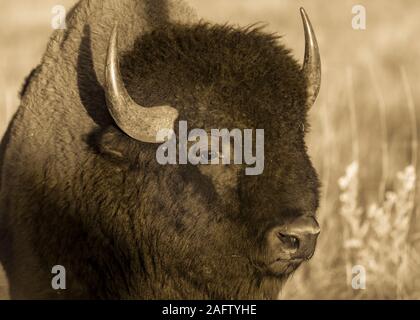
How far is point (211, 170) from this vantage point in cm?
478

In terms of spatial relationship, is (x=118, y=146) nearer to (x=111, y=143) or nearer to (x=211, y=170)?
(x=111, y=143)

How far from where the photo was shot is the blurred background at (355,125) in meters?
7.37

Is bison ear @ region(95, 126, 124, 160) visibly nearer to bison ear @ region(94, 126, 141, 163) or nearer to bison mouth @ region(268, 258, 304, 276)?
bison ear @ region(94, 126, 141, 163)

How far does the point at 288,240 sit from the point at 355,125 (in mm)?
5037

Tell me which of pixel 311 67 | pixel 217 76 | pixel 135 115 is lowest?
pixel 135 115

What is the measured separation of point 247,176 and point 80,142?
3.23 feet

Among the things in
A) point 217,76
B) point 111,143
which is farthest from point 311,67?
point 111,143

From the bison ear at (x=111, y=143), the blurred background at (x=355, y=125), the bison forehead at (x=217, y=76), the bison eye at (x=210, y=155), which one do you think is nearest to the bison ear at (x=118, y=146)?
the bison ear at (x=111, y=143)

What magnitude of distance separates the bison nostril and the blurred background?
1.68 meters

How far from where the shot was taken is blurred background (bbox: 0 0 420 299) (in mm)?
7371

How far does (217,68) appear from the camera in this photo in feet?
16.1

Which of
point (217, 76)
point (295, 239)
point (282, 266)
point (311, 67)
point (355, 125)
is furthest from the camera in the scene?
point (355, 125)

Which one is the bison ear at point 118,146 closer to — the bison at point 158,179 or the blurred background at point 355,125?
the bison at point 158,179

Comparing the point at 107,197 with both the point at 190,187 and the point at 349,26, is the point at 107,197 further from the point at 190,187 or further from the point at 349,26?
the point at 349,26
